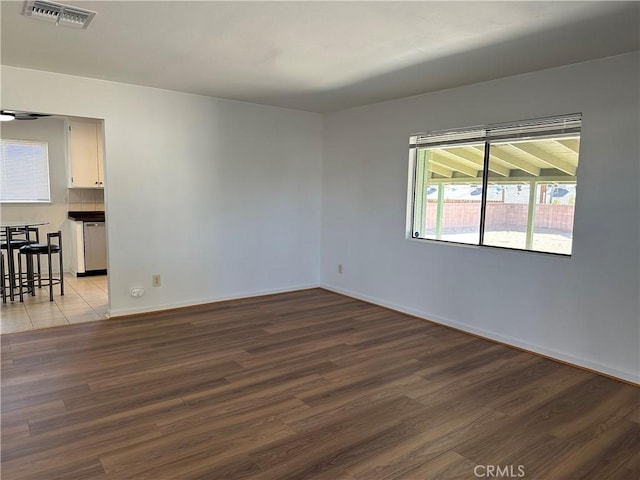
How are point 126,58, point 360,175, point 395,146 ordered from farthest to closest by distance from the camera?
point 360,175 < point 395,146 < point 126,58

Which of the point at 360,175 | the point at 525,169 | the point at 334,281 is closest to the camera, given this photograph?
the point at 525,169

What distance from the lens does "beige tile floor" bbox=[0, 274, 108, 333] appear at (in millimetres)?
4234

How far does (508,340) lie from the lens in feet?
12.8

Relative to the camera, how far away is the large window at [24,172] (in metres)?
6.27

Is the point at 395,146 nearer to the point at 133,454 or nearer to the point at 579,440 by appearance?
the point at 579,440

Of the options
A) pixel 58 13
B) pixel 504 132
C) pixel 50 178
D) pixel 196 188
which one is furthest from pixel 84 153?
pixel 504 132

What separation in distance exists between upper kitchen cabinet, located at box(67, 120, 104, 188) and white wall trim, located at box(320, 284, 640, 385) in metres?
4.33

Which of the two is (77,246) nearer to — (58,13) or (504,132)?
(58,13)

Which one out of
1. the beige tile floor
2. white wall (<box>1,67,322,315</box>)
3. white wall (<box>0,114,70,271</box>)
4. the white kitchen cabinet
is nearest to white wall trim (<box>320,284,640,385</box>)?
white wall (<box>1,67,322,315</box>)

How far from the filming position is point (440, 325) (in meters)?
4.42

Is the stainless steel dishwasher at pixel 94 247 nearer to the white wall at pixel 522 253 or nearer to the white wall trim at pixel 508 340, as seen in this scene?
the white wall at pixel 522 253

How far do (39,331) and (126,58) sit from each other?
8.50 feet

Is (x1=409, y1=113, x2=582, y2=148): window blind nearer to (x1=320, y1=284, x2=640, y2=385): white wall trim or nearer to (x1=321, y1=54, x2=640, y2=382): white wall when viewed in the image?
(x1=321, y1=54, x2=640, y2=382): white wall

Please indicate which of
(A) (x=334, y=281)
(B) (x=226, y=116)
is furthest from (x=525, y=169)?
(B) (x=226, y=116)
